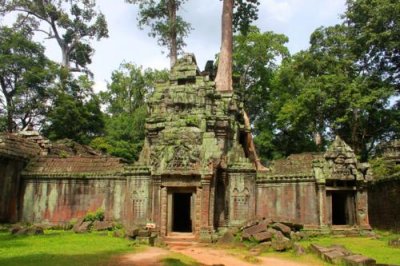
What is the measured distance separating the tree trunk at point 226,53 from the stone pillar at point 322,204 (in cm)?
933

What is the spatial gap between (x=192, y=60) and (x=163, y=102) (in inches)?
104

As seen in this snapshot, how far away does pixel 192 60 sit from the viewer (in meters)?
19.6

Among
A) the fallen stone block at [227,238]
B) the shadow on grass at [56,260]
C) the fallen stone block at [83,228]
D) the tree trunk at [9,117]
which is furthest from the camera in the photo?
the tree trunk at [9,117]

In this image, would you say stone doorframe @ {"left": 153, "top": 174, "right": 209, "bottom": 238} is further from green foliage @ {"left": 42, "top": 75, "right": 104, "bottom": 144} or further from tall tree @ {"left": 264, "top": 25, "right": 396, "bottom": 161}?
green foliage @ {"left": 42, "top": 75, "right": 104, "bottom": 144}

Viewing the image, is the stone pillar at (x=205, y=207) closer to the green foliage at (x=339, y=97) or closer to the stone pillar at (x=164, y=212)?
the stone pillar at (x=164, y=212)

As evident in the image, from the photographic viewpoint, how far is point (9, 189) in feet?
60.7

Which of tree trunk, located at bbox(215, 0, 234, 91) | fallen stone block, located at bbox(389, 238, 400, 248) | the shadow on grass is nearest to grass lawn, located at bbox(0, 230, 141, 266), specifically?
the shadow on grass

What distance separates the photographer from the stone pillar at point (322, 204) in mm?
16484

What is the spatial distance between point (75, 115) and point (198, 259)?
24.4m

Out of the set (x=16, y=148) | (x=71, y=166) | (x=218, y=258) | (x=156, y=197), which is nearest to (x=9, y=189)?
(x=16, y=148)

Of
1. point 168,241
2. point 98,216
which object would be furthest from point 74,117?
point 168,241

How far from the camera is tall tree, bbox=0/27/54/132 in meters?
31.8

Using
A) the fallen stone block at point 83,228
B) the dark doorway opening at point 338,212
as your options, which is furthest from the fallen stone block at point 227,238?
the dark doorway opening at point 338,212

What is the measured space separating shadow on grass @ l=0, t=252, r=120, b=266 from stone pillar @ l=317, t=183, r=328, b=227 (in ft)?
30.1
